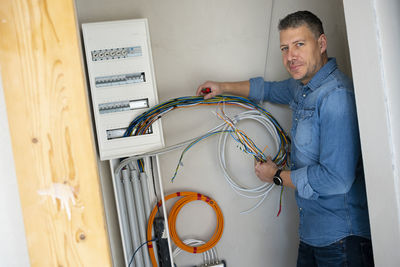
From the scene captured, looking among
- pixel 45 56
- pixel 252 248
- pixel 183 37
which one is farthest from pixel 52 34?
pixel 252 248

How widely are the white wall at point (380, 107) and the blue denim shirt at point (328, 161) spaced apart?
0.10 m

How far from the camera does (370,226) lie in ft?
5.07

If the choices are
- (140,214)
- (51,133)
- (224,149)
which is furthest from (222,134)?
(51,133)

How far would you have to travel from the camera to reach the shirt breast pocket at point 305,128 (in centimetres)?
166

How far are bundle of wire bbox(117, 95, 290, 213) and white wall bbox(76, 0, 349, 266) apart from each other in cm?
11

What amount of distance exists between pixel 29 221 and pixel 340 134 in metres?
1.27

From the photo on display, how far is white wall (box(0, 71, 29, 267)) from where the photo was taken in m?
1.19

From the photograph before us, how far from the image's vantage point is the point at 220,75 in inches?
92.7

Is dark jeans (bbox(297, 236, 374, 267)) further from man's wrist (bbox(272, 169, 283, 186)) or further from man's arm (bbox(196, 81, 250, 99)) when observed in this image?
man's arm (bbox(196, 81, 250, 99))

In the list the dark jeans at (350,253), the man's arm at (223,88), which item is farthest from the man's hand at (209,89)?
the dark jeans at (350,253)

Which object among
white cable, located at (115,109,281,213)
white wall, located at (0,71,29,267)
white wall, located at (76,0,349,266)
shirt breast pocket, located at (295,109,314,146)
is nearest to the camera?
white wall, located at (0,71,29,267)

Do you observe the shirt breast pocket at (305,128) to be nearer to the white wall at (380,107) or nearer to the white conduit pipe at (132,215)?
the white wall at (380,107)

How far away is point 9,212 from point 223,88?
1363mm

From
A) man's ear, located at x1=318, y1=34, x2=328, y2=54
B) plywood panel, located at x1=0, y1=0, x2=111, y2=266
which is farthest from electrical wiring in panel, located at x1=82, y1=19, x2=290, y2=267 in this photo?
plywood panel, located at x1=0, y1=0, x2=111, y2=266
